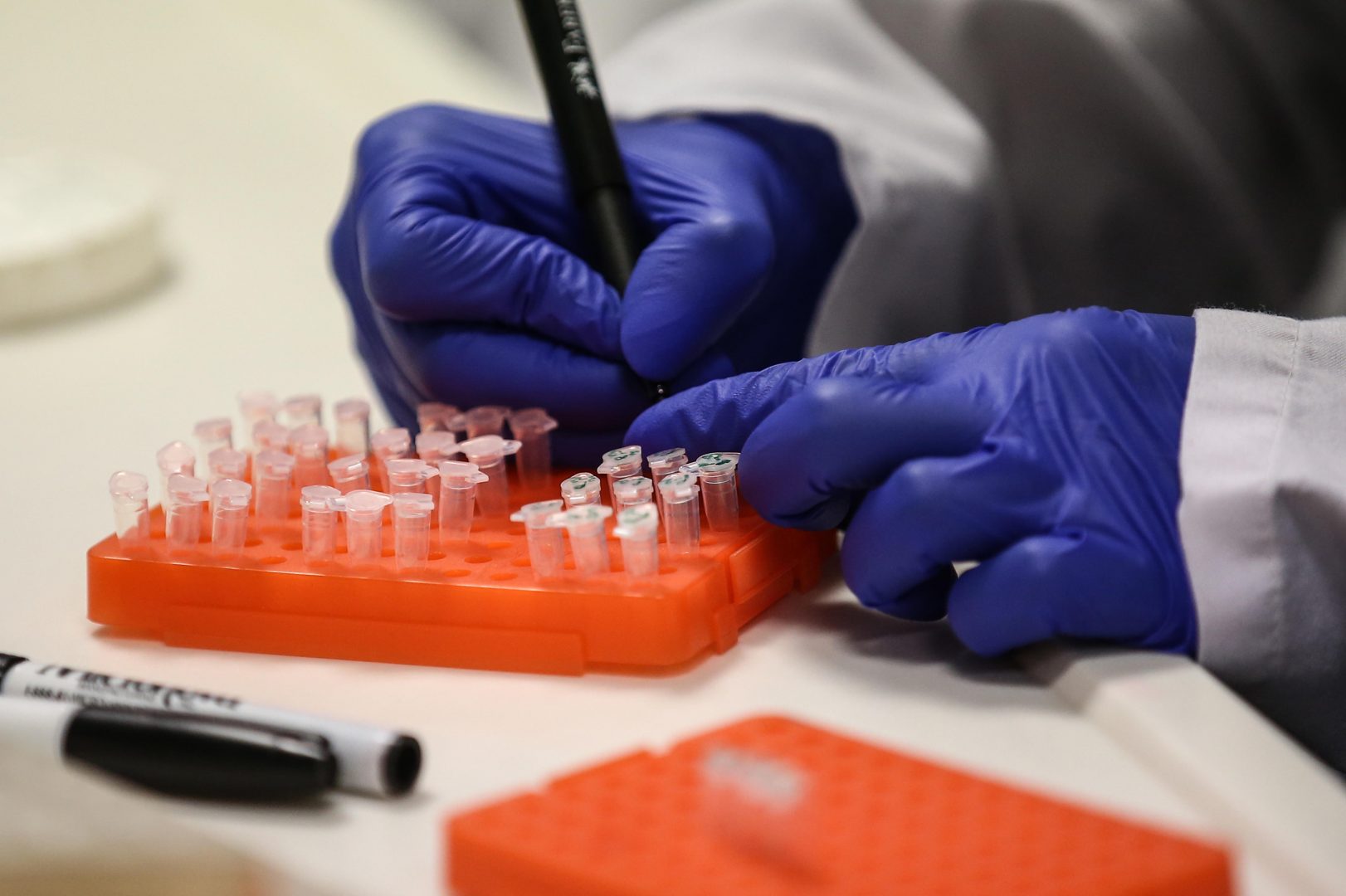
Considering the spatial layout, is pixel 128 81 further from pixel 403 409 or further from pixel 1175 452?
pixel 1175 452

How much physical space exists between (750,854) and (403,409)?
60 cm

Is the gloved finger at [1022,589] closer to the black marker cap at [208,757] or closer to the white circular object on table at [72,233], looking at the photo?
the black marker cap at [208,757]

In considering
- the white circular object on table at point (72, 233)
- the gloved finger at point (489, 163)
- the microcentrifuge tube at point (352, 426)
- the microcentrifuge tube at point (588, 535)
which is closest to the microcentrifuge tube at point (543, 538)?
the microcentrifuge tube at point (588, 535)

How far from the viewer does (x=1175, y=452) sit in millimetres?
614

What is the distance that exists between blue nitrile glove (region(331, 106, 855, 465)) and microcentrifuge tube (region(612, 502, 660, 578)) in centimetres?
20

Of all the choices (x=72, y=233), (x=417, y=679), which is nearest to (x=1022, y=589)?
(x=417, y=679)

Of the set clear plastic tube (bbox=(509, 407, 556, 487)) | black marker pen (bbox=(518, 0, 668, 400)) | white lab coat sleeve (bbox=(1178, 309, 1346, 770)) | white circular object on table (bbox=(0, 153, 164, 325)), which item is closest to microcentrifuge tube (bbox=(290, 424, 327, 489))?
clear plastic tube (bbox=(509, 407, 556, 487))

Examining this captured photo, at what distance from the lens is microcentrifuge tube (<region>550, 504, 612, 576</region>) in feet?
2.01

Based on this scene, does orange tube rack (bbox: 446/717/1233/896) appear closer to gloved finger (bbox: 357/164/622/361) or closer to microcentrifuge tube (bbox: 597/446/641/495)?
microcentrifuge tube (bbox: 597/446/641/495)

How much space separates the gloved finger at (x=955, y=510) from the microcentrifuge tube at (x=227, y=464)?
373mm

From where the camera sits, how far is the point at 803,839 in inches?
16.3

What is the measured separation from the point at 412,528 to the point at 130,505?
167 mm

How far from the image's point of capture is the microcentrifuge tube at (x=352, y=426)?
2.64 feet

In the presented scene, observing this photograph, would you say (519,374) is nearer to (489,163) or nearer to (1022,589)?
(489,163)
